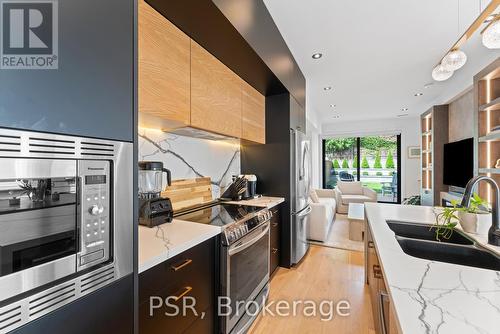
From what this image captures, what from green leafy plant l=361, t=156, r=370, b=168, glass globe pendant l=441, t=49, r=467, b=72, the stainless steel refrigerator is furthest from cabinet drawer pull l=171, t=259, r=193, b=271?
green leafy plant l=361, t=156, r=370, b=168

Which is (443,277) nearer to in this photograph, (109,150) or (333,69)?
(109,150)

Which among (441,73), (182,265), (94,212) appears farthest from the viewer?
(441,73)

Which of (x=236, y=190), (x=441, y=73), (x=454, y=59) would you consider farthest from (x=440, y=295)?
(x=441, y=73)

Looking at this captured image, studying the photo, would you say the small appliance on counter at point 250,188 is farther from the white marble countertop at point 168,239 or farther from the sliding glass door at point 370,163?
the sliding glass door at point 370,163

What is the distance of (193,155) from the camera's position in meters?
2.08

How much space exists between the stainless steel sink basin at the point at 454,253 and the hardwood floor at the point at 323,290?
2.98 feet

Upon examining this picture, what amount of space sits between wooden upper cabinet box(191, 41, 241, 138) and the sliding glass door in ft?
20.4

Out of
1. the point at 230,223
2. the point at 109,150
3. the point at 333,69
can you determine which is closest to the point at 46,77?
the point at 109,150

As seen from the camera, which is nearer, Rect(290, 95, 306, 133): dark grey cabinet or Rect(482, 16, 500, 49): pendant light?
Rect(482, 16, 500, 49): pendant light

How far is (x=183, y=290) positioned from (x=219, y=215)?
67cm

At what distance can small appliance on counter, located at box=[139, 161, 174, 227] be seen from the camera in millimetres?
1322

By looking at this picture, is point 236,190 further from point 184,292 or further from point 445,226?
point 445,226

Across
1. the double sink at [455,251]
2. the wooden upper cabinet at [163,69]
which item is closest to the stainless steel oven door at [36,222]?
the wooden upper cabinet at [163,69]

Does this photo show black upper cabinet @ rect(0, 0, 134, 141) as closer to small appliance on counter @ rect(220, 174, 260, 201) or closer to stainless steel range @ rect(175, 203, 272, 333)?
stainless steel range @ rect(175, 203, 272, 333)
